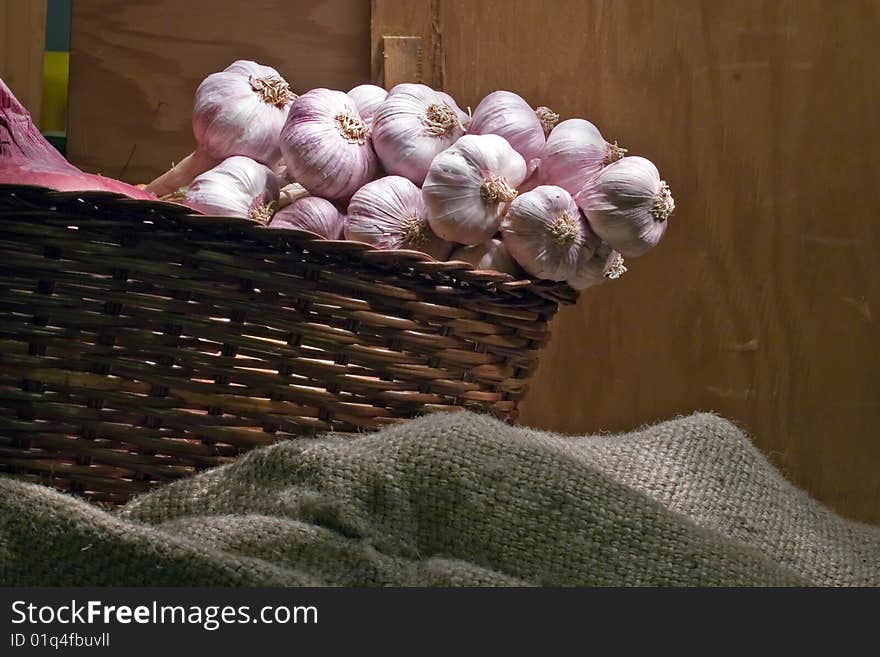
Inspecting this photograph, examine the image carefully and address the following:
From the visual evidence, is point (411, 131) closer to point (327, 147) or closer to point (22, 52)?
point (327, 147)

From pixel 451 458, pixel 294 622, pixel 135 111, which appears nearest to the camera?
pixel 294 622

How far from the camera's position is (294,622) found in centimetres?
46

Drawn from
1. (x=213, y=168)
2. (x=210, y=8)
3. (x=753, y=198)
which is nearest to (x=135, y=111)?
(x=210, y=8)

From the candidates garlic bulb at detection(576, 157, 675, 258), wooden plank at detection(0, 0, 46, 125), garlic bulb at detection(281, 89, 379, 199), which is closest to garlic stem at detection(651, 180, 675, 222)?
garlic bulb at detection(576, 157, 675, 258)

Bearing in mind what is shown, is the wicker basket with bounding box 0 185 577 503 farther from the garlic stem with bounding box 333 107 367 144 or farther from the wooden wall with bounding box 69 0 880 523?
the wooden wall with bounding box 69 0 880 523

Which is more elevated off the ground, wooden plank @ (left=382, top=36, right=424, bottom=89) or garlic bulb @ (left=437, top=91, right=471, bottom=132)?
wooden plank @ (left=382, top=36, right=424, bottom=89)

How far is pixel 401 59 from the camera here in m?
1.12

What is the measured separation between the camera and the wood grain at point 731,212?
1.13m

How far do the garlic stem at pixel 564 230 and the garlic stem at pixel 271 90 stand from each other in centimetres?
26

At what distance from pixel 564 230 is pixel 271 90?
286 millimetres

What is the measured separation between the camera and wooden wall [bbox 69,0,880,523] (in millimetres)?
1126

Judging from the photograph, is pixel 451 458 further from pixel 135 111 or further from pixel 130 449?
pixel 135 111

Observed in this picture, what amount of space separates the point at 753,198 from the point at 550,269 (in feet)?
1.64

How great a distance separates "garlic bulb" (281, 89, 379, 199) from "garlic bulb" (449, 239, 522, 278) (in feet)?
0.33
